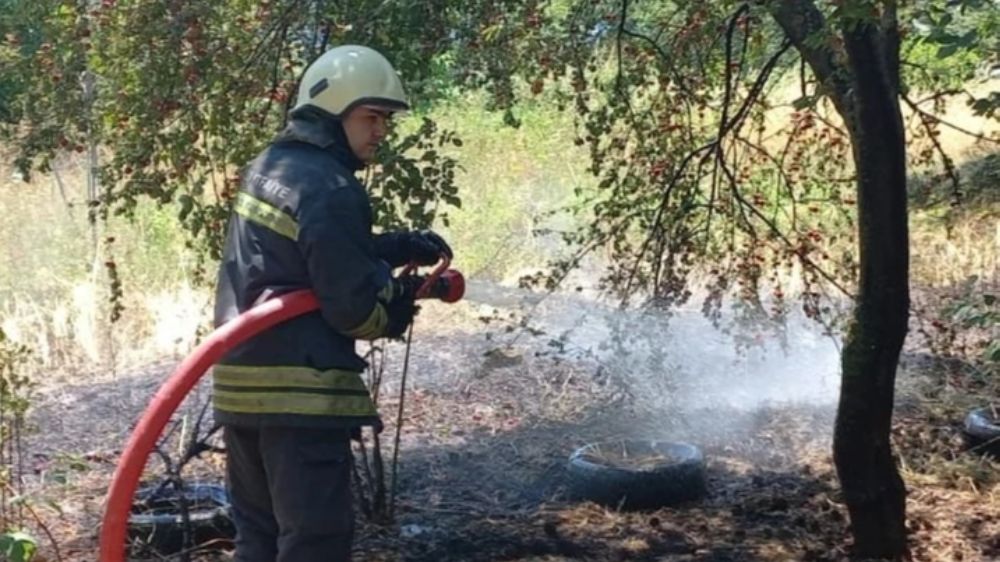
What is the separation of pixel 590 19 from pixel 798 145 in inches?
53.5

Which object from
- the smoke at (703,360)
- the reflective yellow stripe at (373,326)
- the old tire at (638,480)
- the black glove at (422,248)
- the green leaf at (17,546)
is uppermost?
the black glove at (422,248)

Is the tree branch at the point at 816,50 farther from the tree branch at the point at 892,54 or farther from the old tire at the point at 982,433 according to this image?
the old tire at the point at 982,433

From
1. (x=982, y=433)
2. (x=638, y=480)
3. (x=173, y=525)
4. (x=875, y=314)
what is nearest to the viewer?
(x=875, y=314)

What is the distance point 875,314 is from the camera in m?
4.48

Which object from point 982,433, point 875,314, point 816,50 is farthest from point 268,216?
point 982,433

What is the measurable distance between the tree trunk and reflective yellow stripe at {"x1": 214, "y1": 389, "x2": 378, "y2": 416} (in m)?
1.81

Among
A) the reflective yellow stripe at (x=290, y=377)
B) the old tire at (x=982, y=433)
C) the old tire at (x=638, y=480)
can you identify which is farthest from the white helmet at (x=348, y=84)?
the old tire at (x=982, y=433)

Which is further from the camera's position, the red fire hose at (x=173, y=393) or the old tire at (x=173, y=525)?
the old tire at (x=173, y=525)

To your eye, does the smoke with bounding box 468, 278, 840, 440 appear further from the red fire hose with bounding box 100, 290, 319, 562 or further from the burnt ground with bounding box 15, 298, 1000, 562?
the red fire hose with bounding box 100, 290, 319, 562

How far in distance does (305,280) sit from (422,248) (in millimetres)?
424

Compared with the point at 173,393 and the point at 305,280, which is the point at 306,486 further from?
the point at 305,280

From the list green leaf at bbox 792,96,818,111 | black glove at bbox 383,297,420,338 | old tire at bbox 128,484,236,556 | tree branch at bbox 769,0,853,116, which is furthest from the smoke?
green leaf at bbox 792,96,818,111

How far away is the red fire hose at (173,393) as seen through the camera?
135 inches

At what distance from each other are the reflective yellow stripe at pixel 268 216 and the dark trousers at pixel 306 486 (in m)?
0.51
